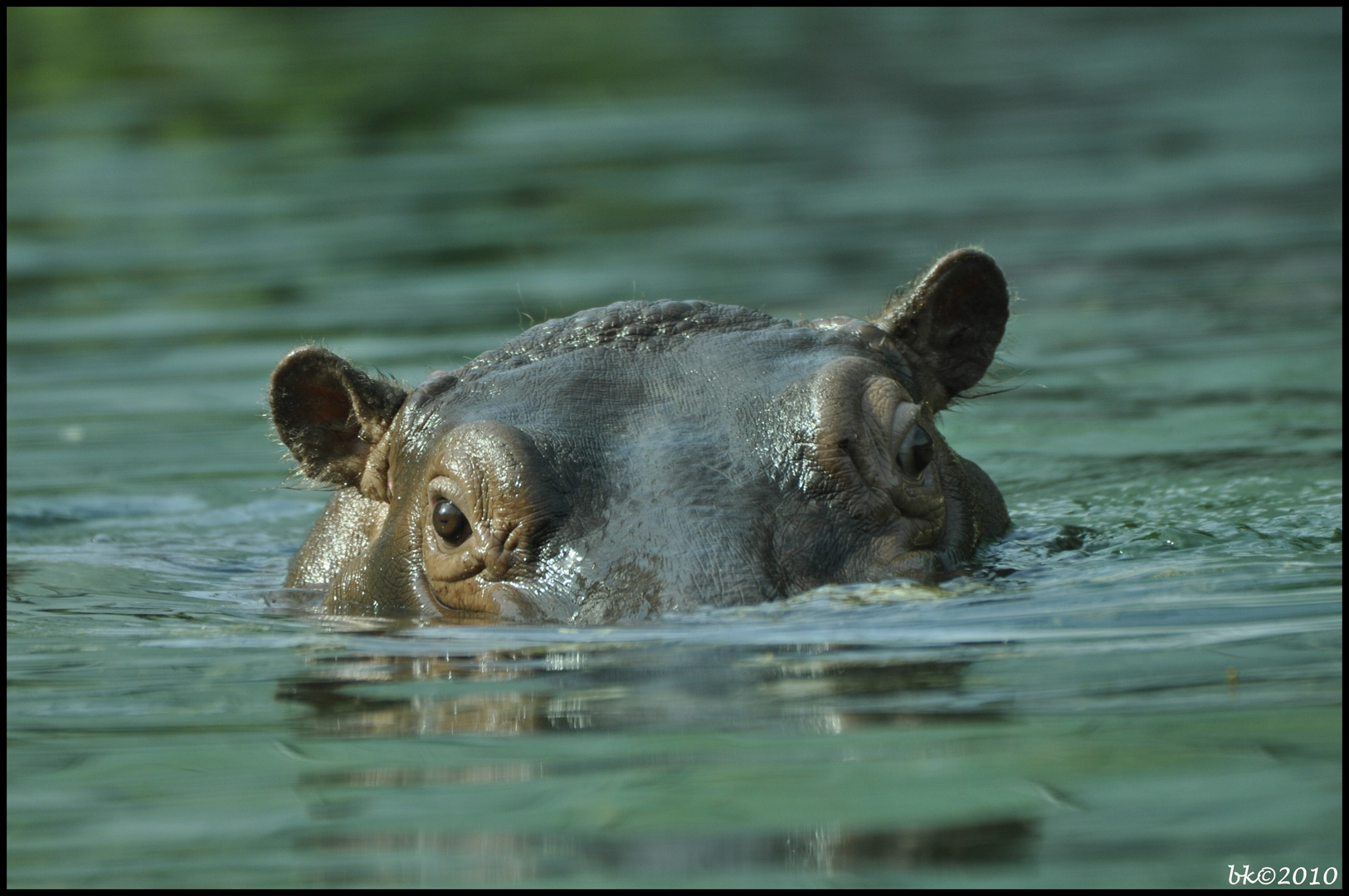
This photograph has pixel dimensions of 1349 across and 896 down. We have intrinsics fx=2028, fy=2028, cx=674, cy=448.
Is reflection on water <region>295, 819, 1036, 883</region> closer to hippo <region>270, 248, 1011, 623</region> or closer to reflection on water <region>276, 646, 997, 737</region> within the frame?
reflection on water <region>276, 646, 997, 737</region>

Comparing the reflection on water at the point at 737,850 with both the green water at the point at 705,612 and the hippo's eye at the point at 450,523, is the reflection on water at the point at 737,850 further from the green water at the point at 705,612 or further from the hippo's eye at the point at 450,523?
the hippo's eye at the point at 450,523

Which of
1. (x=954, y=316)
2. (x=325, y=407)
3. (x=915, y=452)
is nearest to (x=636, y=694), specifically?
(x=915, y=452)

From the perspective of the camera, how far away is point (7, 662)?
22.4ft

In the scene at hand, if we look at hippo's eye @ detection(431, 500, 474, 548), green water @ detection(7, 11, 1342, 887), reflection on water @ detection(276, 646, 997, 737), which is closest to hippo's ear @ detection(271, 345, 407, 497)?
green water @ detection(7, 11, 1342, 887)

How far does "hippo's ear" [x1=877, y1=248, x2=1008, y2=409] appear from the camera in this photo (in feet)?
26.2

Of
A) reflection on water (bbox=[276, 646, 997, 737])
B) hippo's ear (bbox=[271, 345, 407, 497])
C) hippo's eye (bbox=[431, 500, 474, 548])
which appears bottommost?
reflection on water (bbox=[276, 646, 997, 737])

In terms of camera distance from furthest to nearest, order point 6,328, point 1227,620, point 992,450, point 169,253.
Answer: point 169,253 → point 6,328 → point 992,450 → point 1227,620

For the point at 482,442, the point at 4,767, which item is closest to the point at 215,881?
the point at 4,767

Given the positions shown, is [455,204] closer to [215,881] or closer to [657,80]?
[657,80]

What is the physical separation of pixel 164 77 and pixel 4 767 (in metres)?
33.8

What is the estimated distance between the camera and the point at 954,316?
8.19 metres

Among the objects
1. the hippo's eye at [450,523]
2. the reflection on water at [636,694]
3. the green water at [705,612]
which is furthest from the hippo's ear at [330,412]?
the reflection on water at [636,694]

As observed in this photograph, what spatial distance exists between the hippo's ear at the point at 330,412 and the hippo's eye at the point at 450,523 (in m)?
0.92

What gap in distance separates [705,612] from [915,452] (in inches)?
52.8
